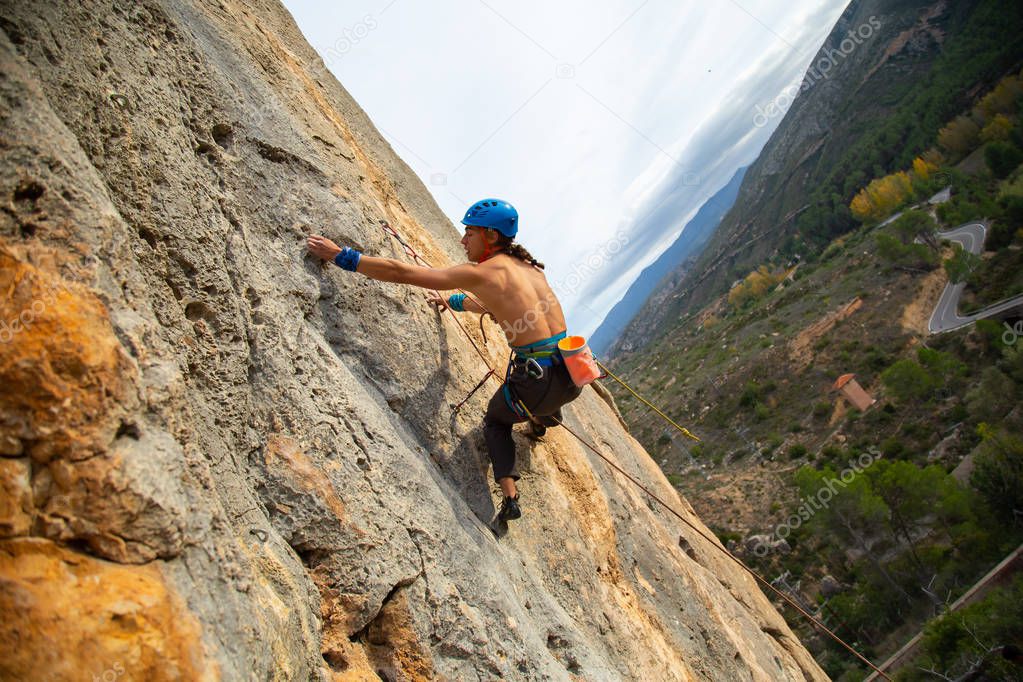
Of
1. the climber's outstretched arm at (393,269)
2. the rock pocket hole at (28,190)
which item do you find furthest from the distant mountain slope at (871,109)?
the rock pocket hole at (28,190)

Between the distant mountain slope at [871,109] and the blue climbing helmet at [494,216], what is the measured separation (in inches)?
3235

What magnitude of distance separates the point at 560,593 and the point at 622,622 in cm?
86

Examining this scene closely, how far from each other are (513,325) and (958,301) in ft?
241

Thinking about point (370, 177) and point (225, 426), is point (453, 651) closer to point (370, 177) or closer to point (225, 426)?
point (225, 426)

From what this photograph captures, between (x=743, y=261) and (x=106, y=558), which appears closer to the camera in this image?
(x=106, y=558)

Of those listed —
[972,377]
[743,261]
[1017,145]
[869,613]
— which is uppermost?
[1017,145]

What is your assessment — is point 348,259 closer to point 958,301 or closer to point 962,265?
point 962,265

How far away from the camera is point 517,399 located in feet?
17.0

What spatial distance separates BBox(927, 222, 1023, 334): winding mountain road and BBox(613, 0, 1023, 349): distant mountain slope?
2672 cm

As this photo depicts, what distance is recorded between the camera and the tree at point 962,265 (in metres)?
60.2

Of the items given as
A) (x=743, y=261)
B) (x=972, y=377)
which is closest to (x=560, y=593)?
(x=972, y=377)

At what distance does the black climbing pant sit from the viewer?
5.07 metres

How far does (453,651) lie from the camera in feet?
12.3

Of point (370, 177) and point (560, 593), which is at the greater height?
point (370, 177)
